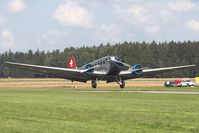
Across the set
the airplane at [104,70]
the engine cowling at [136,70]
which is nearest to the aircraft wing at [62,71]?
the airplane at [104,70]

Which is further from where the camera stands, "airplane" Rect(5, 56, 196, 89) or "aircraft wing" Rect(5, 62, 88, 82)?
"airplane" Rect(5, 56, 196, 89)

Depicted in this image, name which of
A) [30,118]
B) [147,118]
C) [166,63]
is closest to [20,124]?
[30,118]

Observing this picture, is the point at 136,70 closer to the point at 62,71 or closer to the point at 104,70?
the point at 104,70

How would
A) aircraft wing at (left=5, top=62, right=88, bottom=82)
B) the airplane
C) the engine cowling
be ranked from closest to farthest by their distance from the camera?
aircraft wing at (left=5, top=62, right=88, bottom=82) < the airplane < the engine cowling

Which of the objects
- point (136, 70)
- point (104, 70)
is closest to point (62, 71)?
point (104, 70)

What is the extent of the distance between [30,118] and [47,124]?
2.19 m

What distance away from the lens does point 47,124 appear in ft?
53.2

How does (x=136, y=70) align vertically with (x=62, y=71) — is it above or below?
below

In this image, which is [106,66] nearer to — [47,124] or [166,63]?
[47,124]

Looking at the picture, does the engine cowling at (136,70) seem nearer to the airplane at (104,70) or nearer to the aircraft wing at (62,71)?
the airplane at (104,70)

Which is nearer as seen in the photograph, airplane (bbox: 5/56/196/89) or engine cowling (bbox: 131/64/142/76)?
airplane (bbox: 5/56/196/89)

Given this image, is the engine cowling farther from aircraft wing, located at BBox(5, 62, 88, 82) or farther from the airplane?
aircraft wing, located at BBox(5, 62, 88, 82)

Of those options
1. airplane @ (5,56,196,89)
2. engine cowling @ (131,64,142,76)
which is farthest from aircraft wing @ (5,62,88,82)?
engine cowling @ (131,64,142,76)


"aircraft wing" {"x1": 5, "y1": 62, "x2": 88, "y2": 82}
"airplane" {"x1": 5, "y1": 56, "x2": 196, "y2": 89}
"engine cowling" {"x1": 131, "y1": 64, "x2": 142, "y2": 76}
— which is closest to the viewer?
"aircraft wing" {"x1": 5, "y1": 62, "x2": 88, "y2": 82}
